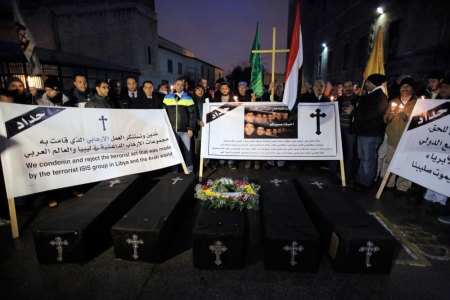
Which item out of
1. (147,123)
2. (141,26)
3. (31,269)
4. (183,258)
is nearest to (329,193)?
(183,258)

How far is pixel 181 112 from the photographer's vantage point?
16.8ft

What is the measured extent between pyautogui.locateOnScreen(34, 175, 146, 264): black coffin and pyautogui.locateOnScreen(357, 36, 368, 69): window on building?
18835 millimetres

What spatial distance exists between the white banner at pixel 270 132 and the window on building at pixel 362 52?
50.2 feet

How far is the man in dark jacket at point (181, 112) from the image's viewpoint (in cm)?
510

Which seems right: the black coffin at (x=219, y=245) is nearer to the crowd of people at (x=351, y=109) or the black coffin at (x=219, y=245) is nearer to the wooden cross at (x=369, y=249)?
the wooden cross at (x=369, y=249)

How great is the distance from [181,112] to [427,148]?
14.4ft

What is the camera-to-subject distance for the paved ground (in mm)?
2252

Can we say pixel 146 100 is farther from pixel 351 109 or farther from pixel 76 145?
pixel 351 109

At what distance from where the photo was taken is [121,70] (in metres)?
20.2

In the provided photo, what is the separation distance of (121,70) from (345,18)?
1914 centimetres

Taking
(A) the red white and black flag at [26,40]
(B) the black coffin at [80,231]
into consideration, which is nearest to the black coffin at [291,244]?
(B) the black coffin at [80,231]

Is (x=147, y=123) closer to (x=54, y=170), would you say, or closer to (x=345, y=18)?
(x=54, y=170)

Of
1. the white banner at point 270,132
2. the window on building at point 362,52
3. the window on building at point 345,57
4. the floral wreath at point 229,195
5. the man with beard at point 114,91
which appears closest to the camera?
the floral wreath at point 229,195

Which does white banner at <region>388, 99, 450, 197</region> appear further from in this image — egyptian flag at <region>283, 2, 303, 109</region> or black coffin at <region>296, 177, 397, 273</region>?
egyptian flag at <region>283, 2, 303, 109</region>
